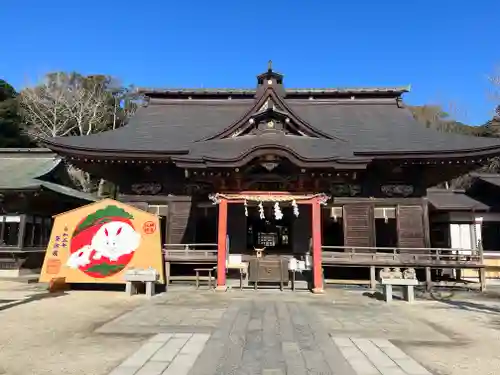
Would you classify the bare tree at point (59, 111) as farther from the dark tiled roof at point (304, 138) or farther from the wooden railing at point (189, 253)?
the wooden railing at point (189, 253)

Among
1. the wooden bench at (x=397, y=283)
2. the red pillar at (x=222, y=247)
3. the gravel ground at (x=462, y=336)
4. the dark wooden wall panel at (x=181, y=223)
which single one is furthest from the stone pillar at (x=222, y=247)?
the gravel ground at (x=462, y=336)

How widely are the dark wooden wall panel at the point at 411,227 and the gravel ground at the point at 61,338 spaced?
34.7 feet

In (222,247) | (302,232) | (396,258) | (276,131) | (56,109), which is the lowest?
(396,258)

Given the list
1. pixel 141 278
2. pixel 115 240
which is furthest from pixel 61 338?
pixel 115 240

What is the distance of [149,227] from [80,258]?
2398mm

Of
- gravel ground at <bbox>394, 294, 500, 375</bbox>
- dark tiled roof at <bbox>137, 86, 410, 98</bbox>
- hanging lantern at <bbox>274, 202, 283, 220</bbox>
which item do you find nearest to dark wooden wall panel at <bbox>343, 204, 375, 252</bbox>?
hanging lantern at <bbox>274, 202, 283, 220</bbox>

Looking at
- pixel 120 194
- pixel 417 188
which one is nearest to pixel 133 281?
pixel 120 194

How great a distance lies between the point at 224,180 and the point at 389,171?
23.4 ft

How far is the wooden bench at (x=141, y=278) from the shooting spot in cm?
1050

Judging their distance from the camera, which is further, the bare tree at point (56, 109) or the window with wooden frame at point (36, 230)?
the bare tree at point (56, 109)

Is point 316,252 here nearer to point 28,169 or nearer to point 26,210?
point 26,210

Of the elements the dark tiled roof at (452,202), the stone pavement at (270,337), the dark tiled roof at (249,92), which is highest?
the dark tiled roof at (249,92)

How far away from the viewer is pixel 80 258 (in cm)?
1098

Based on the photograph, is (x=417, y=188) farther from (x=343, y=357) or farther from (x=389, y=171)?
(x=343, y=357)
